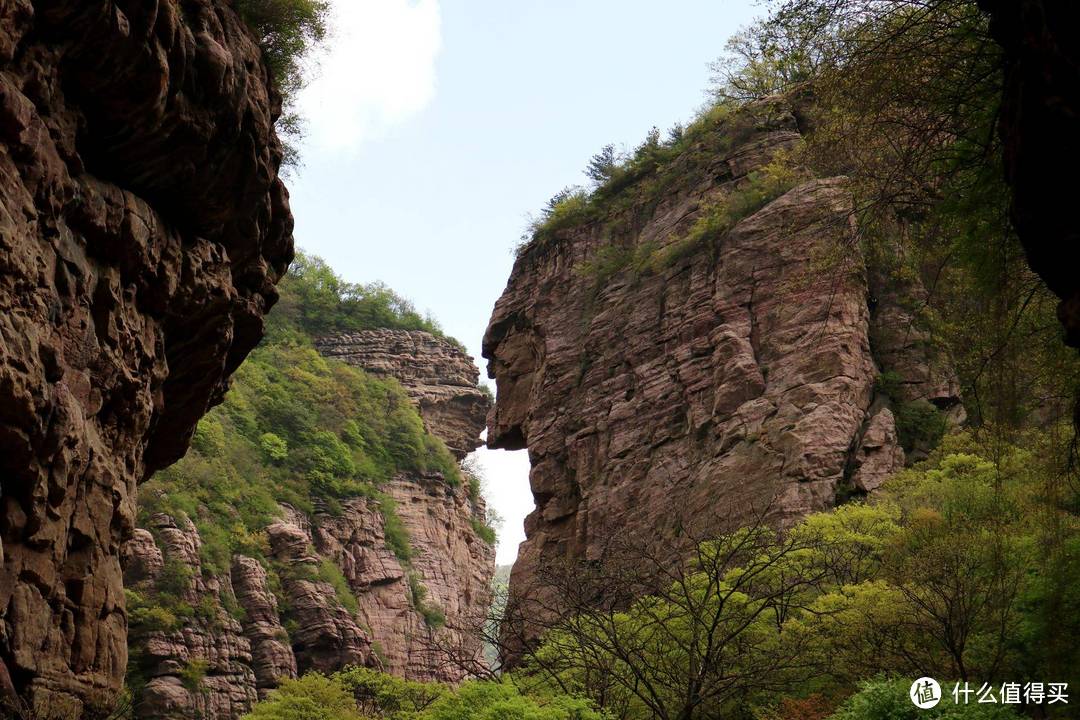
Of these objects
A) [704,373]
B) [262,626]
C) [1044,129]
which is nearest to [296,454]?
[262,626]

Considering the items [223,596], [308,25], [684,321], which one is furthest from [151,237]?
[223,596]

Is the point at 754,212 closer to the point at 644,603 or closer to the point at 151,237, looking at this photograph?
the point at 644,603

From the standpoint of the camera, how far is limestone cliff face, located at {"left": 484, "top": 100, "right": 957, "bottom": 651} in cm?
3159

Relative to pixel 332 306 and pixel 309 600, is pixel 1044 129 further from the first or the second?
pixel 332 306

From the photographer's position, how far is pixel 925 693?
1469 centimetres

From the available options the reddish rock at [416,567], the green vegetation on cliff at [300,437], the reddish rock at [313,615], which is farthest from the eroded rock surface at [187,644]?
the reddish rock at [416,567]

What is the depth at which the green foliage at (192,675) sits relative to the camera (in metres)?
43.2

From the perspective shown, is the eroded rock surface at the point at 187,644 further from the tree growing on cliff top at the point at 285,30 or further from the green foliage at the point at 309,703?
the tree growing on cliff top at the point at 285,30

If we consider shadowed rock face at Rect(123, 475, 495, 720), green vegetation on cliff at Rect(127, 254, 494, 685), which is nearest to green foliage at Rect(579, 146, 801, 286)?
shadowed rock face at Rect(123, 475, 495, 720)

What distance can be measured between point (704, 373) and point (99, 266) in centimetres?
2514

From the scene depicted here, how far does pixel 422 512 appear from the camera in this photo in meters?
73.4

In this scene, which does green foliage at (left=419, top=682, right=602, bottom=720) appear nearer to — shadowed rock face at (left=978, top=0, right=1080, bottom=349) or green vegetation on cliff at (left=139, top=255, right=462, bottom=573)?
shadowed rock face at (left=978, top=0, right=1080, bottom=349)

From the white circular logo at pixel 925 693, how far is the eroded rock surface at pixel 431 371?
225 feet

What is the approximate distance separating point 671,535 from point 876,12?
80.6 feet
